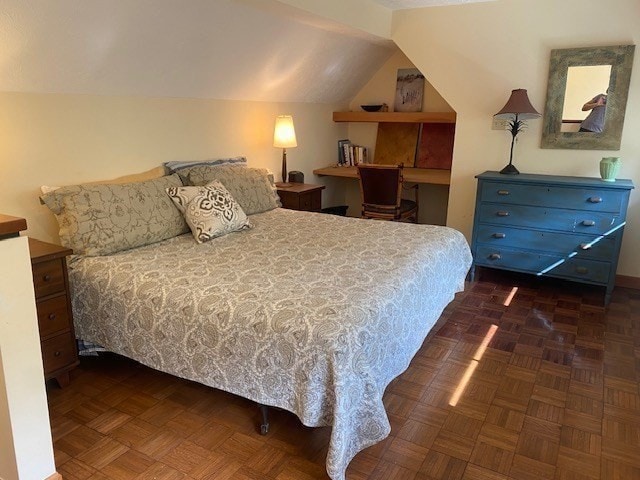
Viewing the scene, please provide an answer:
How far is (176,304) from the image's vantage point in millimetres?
2027

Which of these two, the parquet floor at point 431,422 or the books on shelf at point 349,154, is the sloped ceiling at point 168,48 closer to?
the books on shelf at point 349,154

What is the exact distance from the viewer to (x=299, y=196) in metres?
4.05

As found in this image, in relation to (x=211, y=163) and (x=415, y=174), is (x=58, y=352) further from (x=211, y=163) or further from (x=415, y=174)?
(x=415, y=174)

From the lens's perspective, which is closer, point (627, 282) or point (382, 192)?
point (627, 282)

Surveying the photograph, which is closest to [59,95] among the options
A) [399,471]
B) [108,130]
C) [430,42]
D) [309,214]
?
[108,130]

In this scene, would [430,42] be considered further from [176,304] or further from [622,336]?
[176,304]

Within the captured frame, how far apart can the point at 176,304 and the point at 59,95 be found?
1.46m

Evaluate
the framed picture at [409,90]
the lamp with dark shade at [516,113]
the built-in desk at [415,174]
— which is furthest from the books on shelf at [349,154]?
the lamp with dark shade at [516,113]

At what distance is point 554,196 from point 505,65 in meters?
1.09

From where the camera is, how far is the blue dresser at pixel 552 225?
3.35 meters

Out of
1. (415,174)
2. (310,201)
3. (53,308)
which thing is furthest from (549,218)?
(53,308)

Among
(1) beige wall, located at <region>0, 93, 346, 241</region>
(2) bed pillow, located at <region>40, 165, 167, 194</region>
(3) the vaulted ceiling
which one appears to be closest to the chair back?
(1) beige wall, located at <region>0, 93, 346, 241</region>

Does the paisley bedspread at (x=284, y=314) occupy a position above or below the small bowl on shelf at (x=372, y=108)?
below

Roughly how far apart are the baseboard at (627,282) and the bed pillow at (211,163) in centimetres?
303
